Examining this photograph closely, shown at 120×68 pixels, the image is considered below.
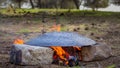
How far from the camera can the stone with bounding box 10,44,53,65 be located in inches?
307

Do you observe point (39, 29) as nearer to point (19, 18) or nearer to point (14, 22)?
point (14, 22)

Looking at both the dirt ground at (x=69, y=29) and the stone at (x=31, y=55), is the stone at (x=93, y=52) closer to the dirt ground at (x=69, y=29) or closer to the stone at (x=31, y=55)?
the dirt ground at (x=69, y=29)

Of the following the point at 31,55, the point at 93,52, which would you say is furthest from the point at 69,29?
Answer: the point at 31,55

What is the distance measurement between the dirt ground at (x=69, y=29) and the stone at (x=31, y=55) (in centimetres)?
14

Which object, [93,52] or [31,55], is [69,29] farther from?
[31,55]

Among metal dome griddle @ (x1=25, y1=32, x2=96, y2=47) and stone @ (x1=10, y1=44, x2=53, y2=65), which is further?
metal dome griddle @ (x1=25, y1=32, x2=96, y2=47)

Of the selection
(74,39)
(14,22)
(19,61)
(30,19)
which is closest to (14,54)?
(19,61)

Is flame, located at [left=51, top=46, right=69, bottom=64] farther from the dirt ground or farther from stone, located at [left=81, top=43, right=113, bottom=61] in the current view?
stone, located at [left=81, top=43, right=113, bottom=61]

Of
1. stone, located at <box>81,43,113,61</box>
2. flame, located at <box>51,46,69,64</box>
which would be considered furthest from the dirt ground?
flame, located at <box>51,46,69,64</box>

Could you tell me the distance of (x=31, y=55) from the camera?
7.80m

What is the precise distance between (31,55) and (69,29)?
696cm

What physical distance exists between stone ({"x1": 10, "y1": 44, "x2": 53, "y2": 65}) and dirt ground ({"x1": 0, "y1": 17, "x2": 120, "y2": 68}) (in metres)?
0.14

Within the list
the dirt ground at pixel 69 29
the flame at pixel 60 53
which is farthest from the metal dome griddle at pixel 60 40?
the dirt ground at pixel 69 29

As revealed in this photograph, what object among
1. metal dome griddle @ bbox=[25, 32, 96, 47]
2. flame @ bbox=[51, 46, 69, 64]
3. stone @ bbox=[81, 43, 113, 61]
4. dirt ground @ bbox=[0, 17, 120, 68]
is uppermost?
metal dome griddle @ bbox=[25, 32, 96, 47]
